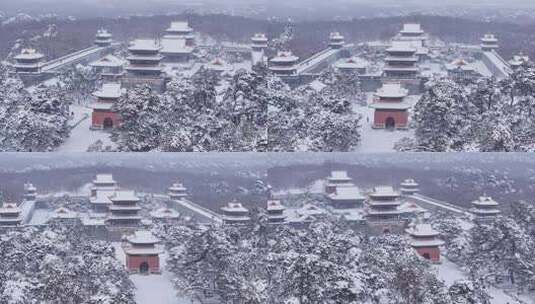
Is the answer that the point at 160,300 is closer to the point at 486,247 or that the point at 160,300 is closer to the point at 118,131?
the point at 118,131

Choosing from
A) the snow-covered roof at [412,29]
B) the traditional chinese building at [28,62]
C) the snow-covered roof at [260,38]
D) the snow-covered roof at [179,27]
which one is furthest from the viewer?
the snow-covered roof at [412,29]

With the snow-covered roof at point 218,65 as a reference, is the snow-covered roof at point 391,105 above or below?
below

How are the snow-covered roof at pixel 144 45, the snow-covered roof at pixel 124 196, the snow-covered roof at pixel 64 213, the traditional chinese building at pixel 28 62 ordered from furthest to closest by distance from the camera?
the traditional chinese building at pixel 28 62
the snow-covered roof at pixel 144 45
the snow-covered roof at pixel 124 196
the snow-covered roof at pixel 64 213

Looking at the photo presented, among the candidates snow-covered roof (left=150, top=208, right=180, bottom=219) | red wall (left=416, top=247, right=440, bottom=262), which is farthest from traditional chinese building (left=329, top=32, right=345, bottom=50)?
snow-covered roof (left=150, top=208, right=180, bottom=219)

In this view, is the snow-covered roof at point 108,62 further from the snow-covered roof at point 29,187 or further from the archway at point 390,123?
the archway at point 390,123

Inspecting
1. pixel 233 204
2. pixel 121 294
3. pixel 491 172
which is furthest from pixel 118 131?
pixel 491 172

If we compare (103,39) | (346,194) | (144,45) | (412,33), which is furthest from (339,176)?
(103,39)

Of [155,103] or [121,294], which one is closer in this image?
[121,294]

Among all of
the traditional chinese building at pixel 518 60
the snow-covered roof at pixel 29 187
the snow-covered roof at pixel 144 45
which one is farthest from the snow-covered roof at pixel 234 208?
the traditional chinese building at pixel 518 60
